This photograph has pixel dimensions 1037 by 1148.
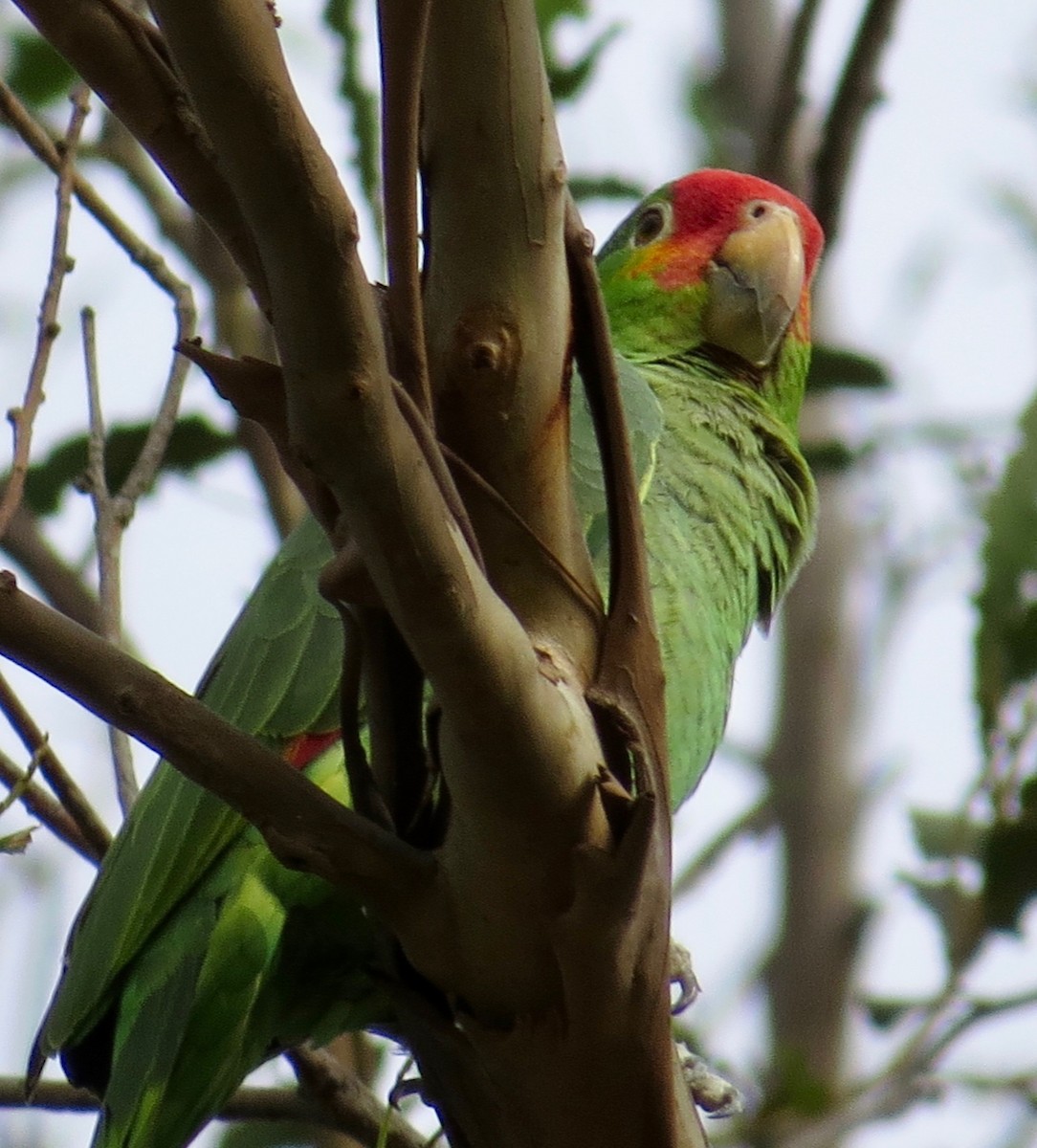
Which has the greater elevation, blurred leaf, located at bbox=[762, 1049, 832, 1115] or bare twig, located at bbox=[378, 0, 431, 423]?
blurred leaf, located at bbox=[762, 1049, 832, 1115]

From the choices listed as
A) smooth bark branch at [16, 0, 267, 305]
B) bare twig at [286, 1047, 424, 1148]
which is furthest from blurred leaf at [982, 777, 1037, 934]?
smooth bark branch at [16, 0, 267, 305]

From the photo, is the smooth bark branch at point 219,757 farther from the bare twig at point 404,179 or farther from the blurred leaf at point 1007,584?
the blurred leaf at point 1007,584

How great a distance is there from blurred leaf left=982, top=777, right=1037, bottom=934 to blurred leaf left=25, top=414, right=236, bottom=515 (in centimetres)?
139

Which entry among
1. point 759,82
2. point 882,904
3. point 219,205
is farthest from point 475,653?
point 759,82

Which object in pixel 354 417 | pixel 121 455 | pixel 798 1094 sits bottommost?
pixel 354 417

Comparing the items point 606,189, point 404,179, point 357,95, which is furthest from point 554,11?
point 404,179

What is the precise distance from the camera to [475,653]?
1051 millimetres

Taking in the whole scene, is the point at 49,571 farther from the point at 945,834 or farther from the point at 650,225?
the point at 945,834

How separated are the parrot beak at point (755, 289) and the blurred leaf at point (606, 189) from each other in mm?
380

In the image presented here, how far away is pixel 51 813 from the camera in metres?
1.87

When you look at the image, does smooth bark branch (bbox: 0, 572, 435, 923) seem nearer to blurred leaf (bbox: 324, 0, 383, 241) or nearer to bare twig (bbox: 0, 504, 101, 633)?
bare twig (bbox: 0, 504, 101, 633)

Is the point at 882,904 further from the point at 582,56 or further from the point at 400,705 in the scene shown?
the point at 400,705

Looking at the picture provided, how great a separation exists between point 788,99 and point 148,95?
7.52 ft

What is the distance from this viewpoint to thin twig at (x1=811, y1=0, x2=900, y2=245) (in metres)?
2.96
